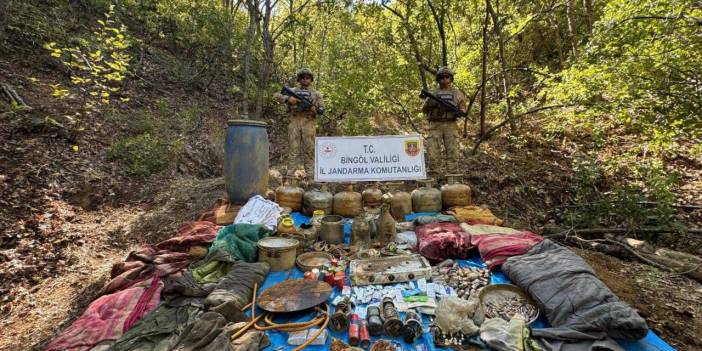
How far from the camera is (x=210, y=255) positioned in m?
2.75

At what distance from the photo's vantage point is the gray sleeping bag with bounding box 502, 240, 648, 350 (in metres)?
1.75

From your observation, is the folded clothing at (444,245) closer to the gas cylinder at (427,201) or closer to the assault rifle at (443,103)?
the gas cylinder at (427,201)

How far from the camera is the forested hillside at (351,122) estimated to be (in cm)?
357

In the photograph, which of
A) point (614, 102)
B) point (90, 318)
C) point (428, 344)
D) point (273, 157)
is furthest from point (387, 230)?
point (273, 157)

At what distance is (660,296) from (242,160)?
4.52 meters

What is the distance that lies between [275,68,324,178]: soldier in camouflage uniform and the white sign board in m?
0.94

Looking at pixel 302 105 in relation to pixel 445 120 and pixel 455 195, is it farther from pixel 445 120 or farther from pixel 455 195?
pixel 455 195

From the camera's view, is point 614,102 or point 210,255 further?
point 614,102

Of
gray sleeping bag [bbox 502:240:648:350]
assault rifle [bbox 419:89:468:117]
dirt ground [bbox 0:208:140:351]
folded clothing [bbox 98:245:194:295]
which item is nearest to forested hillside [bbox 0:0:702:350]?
dirt ground [bbox 0:208:140:351]

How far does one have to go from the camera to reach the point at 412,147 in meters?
4.51

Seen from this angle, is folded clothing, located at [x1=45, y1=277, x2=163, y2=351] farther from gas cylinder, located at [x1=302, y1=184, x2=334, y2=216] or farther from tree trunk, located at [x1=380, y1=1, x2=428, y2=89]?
tree trunk, located at [x1=380, y1=1, x2=428, y2=89]

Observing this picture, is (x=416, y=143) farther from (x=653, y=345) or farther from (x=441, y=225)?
(x=653, y=345)

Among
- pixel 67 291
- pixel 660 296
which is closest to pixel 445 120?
pixel 660 296

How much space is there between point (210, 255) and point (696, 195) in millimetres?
7838
